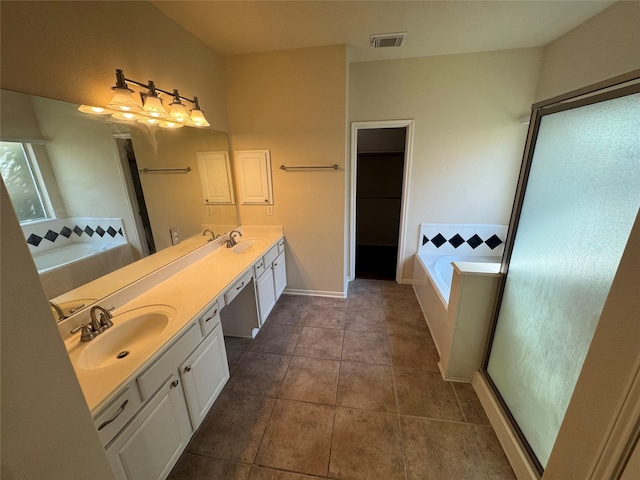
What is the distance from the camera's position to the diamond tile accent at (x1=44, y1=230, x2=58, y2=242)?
1.21 metres

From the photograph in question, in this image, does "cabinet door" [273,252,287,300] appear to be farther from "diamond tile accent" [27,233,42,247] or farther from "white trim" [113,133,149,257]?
"diamond tile accent" [27,233,42,247]

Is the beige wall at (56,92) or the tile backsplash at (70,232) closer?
the beige wall at (56,92)

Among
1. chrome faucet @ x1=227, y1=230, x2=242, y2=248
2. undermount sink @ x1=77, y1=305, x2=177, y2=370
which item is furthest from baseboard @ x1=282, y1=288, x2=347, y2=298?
undermount sink @ x1=77, y1=305, x2=177, y2=370

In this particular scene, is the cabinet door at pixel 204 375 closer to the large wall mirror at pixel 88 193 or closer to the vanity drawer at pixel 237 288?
the vanity drawer at pixel 237 288

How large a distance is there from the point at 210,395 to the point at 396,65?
137 inches

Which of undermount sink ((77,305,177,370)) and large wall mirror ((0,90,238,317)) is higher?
large wall mirror ((0,90,238,317))

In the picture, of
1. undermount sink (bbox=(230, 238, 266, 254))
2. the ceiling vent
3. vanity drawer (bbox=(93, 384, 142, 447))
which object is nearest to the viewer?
vanity drawer (bbox=(93, 384, 142, 447))

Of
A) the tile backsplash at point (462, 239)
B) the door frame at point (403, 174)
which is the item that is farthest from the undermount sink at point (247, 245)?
the tile backsplash at point (462, 239)

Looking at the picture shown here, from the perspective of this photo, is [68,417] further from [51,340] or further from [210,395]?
[210,395]

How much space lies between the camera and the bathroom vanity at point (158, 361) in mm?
999

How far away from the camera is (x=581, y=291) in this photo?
106 centimetres

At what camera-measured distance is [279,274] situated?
2.90 m

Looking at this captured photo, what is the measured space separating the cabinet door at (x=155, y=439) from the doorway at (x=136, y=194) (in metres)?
0.94

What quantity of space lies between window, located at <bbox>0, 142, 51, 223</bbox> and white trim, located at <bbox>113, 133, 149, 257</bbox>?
0.42 m
